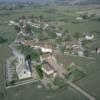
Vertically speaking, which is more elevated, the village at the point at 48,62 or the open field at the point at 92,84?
the village at the point at 48,62

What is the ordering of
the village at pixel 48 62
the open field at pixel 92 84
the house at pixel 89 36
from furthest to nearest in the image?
the house at pixel 89 36 → the village at pixel 48 62 → the open field at pixel 92 84

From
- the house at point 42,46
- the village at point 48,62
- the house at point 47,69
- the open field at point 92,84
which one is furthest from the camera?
the house at point 42,46

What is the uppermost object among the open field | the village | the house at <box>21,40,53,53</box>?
the house at <box>21,40,53,53</box>

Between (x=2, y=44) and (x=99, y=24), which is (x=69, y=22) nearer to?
(x=99, y=24)

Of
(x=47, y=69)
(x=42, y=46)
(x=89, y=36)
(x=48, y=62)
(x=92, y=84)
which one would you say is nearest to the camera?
(x=92, y=84)

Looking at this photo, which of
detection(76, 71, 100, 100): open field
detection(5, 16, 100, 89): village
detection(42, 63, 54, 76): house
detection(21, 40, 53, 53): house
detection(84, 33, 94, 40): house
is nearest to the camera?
detection(76, 71, 100, 100): open field

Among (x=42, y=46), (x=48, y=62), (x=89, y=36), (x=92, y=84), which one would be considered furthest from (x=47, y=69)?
(x=89, y=36)

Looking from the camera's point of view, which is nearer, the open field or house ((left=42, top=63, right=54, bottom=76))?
the open field

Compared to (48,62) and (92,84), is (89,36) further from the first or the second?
(92,84)

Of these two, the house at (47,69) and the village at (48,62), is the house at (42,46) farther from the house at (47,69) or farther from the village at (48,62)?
the house at (47,69)

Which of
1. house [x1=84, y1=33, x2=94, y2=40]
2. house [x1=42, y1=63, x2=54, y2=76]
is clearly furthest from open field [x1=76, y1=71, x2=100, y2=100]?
house [x1=84, y1=33, x2=94, y2=40]

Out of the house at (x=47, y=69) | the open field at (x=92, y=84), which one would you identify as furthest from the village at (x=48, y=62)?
the open field at (x=92, y=84)

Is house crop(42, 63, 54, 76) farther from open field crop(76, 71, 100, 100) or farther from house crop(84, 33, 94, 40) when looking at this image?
house crop(84, 33, 94, 40)
